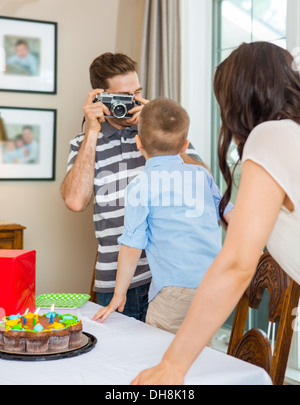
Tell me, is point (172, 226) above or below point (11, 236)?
above

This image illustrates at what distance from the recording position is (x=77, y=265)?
3238mm

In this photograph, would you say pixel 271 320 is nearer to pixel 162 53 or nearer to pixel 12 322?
pixel 12 322

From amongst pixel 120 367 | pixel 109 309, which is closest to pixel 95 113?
pixel 109 309

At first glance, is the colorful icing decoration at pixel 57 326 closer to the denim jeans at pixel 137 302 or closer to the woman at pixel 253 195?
the woman at pixel 253 195

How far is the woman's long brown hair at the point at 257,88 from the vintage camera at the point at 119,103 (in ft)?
3.61

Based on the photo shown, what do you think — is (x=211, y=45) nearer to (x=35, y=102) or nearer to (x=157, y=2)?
(x=157, y=2)

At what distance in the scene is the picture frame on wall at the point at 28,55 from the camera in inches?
119

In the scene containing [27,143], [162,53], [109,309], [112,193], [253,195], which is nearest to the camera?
[253,195]

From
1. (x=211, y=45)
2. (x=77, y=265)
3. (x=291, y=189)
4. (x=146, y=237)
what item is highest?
(x=211, y=45)

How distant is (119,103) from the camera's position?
2.10 metres

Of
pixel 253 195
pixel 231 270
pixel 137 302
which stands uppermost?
pixel 253 195

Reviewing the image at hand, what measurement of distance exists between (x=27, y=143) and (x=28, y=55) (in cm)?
48
